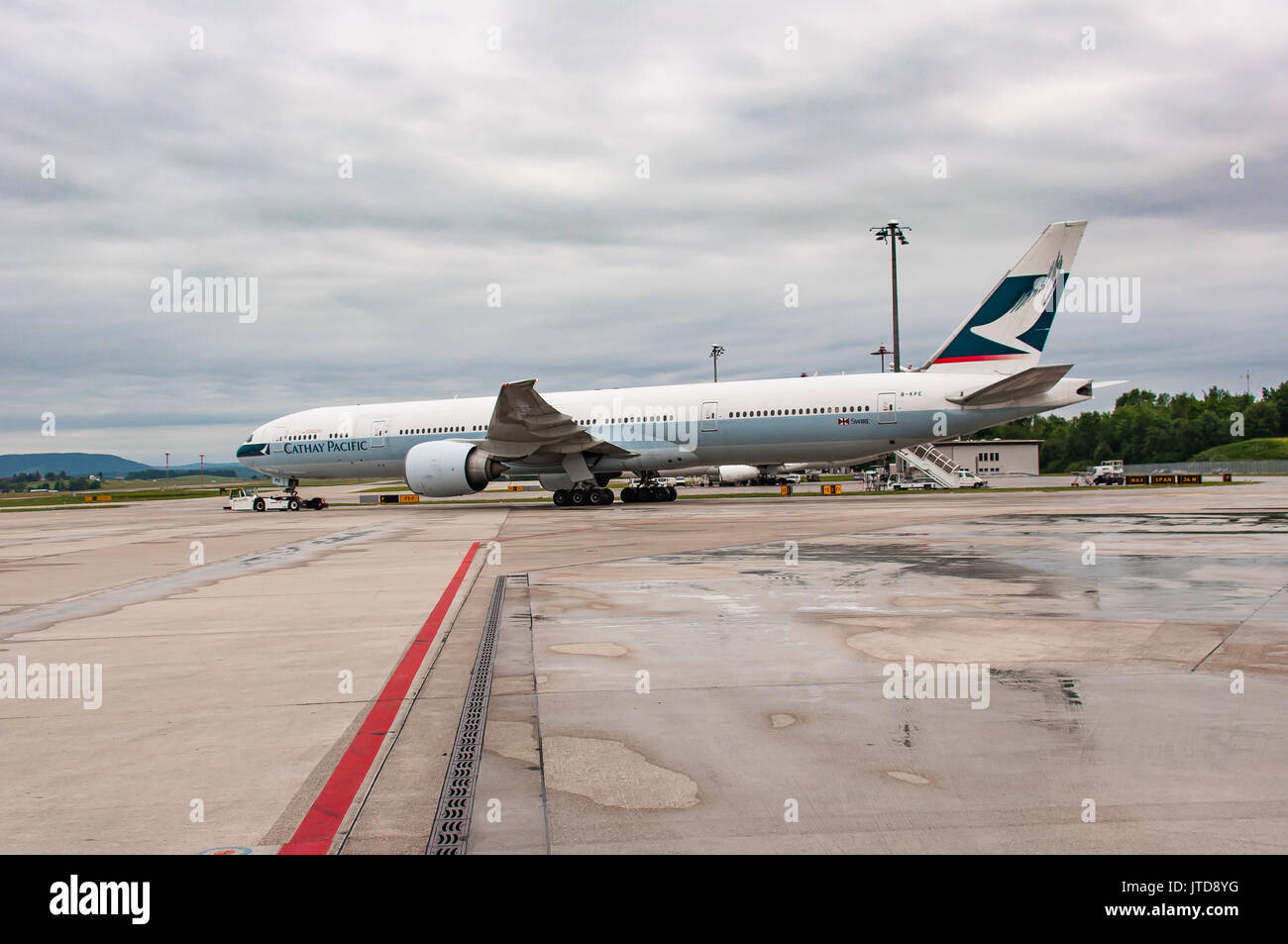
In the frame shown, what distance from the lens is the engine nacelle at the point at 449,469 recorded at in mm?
29500

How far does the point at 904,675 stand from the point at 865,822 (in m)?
2.63

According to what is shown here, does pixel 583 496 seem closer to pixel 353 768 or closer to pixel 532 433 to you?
pixel 532 433

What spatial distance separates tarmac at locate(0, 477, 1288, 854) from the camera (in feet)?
11.8

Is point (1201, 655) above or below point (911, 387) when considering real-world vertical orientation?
below

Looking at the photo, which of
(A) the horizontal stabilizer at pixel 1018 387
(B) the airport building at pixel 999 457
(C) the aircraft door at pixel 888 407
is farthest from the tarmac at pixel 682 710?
(B) the airport building at pixel 999 457

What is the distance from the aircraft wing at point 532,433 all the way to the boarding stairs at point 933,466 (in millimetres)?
21883

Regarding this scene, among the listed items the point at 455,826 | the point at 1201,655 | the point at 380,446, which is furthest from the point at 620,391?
the point at 455,826

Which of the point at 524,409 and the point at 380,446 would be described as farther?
the point at 380,446

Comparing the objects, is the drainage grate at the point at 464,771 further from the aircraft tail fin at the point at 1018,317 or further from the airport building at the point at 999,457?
the airport building at the point at 999,457

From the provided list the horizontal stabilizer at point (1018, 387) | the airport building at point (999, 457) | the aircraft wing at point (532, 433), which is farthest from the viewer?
the airport building at point (999, 457)

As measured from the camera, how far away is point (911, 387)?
2920cm

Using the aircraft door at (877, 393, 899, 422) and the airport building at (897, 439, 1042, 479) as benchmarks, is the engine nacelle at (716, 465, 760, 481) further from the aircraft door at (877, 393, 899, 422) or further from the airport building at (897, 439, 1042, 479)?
the airport building at (897, 439, 1042, 479)

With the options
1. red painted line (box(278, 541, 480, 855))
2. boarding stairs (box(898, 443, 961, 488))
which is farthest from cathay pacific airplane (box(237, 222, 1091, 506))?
red painted line (box(278, 541, 480, 855))
